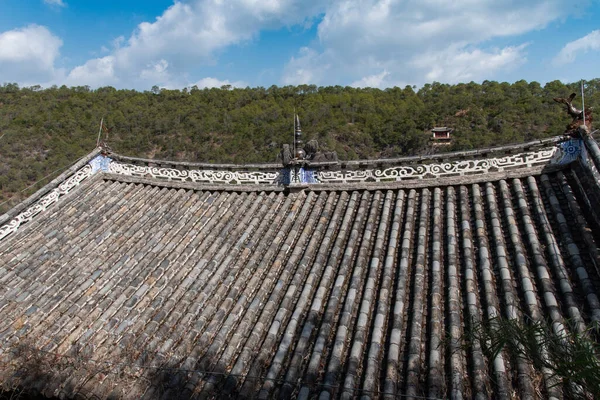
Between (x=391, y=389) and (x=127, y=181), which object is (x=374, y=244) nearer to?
(x=391, y=389)

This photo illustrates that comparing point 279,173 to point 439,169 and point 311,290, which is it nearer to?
point 439,169

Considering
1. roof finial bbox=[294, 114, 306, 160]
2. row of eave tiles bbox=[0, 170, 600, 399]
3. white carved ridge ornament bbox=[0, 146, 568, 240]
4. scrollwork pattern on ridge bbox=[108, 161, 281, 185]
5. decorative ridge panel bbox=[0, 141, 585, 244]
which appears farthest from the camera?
scrollwork pattern on ridge bbox=[108, 161, 281, 185]

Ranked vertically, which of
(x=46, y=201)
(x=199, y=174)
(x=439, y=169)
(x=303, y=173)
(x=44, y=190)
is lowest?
(x=46, y=201)

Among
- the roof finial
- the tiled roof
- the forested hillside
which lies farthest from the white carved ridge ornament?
the forested hillside

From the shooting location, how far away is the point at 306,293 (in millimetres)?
5398

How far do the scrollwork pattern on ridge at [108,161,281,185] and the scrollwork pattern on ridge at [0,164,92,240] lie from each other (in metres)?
0.68

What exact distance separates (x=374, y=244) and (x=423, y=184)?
177cm

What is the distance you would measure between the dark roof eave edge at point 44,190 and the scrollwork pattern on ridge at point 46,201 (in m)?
0.07

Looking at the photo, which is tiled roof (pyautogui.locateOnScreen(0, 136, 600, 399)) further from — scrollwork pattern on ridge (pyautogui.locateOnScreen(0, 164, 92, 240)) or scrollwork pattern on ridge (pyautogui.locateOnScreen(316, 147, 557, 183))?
scrollwork pattern on ridge (pyautogui.locateOnScreen(0, 164, 92, 240))

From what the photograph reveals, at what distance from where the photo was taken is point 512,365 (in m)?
3.82

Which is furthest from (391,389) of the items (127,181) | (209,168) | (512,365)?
(127,181)

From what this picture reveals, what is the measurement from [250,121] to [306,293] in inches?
1950

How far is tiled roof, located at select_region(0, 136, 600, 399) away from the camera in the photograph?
4.16m

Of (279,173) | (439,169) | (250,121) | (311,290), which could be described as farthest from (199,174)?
(250,121)
